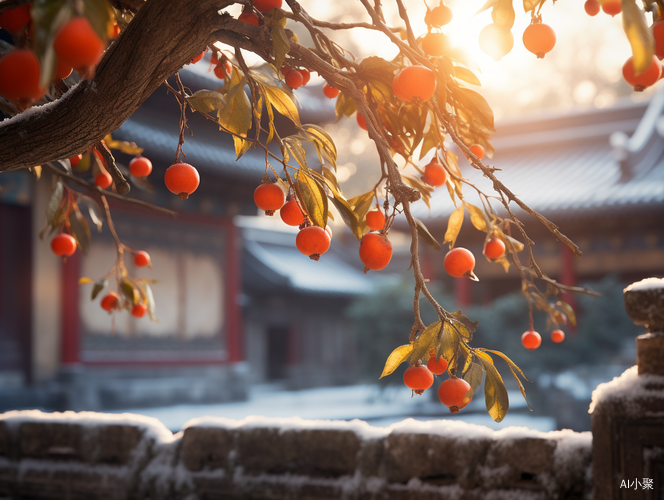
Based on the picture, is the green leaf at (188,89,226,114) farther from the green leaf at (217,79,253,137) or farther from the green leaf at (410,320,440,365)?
the green leaf at (410,320,440,365)

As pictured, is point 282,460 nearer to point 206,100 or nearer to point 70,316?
point 206,100

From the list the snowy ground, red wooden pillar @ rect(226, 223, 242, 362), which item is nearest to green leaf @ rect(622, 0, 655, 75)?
the snowy ground

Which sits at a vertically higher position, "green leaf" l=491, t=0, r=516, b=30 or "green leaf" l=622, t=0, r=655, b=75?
"green leaf" l=491, t=0, r=516, b=30

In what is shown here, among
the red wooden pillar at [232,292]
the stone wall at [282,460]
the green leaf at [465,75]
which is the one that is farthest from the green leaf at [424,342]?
the red wooden pillar at [232,292]

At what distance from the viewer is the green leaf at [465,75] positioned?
1.35m

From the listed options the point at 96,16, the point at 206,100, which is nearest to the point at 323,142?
the point at 206,100

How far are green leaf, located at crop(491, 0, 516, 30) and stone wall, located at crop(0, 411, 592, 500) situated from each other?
1250 mm

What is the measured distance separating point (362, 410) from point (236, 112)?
304 inches

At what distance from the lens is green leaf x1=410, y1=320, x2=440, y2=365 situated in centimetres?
118

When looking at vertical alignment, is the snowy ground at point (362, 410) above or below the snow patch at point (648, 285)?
below

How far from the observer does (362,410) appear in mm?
8531

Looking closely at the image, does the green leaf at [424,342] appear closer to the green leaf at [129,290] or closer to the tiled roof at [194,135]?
the green leaf at [129,290]

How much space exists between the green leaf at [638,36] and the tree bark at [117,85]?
777 millimetres

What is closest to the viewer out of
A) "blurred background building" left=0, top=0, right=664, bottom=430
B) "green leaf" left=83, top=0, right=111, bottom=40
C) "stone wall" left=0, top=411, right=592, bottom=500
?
"green leaf" left=83, top=0, right=111, bottom=40
